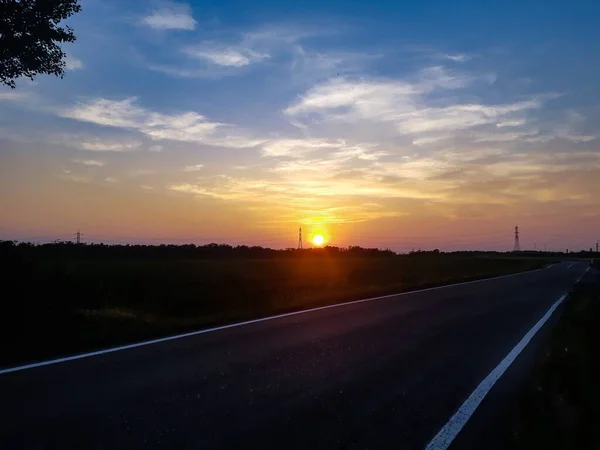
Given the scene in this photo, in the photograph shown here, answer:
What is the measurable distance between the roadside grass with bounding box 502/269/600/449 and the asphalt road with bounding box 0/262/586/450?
821 millimetres

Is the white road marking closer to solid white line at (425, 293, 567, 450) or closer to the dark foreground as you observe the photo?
solid white line at (425, 293, 567, 450)

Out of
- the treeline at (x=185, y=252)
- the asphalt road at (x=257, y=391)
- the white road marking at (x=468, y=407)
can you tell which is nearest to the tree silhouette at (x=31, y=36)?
the asphalt road at (x=257, y=391)

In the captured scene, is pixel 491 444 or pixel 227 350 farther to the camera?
pixel 227 350

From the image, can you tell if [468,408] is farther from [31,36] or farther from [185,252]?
[185,252]

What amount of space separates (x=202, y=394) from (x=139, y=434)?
1.66 meters

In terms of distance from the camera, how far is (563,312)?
1967 cm

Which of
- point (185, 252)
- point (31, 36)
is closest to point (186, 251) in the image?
point (185, 252)

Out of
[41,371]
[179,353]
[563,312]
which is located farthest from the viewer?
[563,312]

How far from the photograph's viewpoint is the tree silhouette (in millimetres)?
17406

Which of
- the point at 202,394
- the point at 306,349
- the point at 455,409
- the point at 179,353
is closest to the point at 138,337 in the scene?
the point at 179,353

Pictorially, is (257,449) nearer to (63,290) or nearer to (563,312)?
(63,290)

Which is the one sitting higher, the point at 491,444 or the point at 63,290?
the point at 63,290

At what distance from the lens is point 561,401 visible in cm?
770

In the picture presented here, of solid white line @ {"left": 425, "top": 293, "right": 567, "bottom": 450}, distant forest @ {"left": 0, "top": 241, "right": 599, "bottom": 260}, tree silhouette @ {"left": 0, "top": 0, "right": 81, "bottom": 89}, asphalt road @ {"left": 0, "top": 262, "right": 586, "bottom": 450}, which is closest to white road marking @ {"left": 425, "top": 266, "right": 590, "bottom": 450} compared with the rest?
solid white line @ {"left": 425, "top": 293, "right": 567, "bottom": 450}
